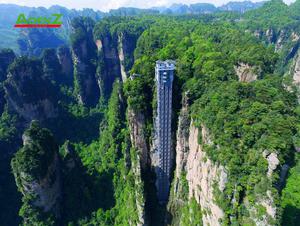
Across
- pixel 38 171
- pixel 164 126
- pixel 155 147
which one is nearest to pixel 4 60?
pixel 38 171

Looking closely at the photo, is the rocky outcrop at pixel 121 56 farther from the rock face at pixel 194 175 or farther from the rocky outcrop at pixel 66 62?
the rock face at pixel 194 175

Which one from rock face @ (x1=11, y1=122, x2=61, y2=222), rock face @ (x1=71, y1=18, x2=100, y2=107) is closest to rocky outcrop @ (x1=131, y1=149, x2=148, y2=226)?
rock face @ (x1=11, y1=122, x2=61, y2=222)

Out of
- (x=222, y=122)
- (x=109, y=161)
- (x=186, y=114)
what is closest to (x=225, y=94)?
(x=222, y=122)

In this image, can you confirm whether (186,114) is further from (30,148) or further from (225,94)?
(30,148)

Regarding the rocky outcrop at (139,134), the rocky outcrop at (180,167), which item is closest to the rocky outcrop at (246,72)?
the rocky outcrop at (180,167)

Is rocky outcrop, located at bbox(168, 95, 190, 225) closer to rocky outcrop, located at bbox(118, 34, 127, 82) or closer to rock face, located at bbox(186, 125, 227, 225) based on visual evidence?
rock face, located at bbox(186, 125, 227, 225)

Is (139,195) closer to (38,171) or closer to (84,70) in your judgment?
(38,171)
